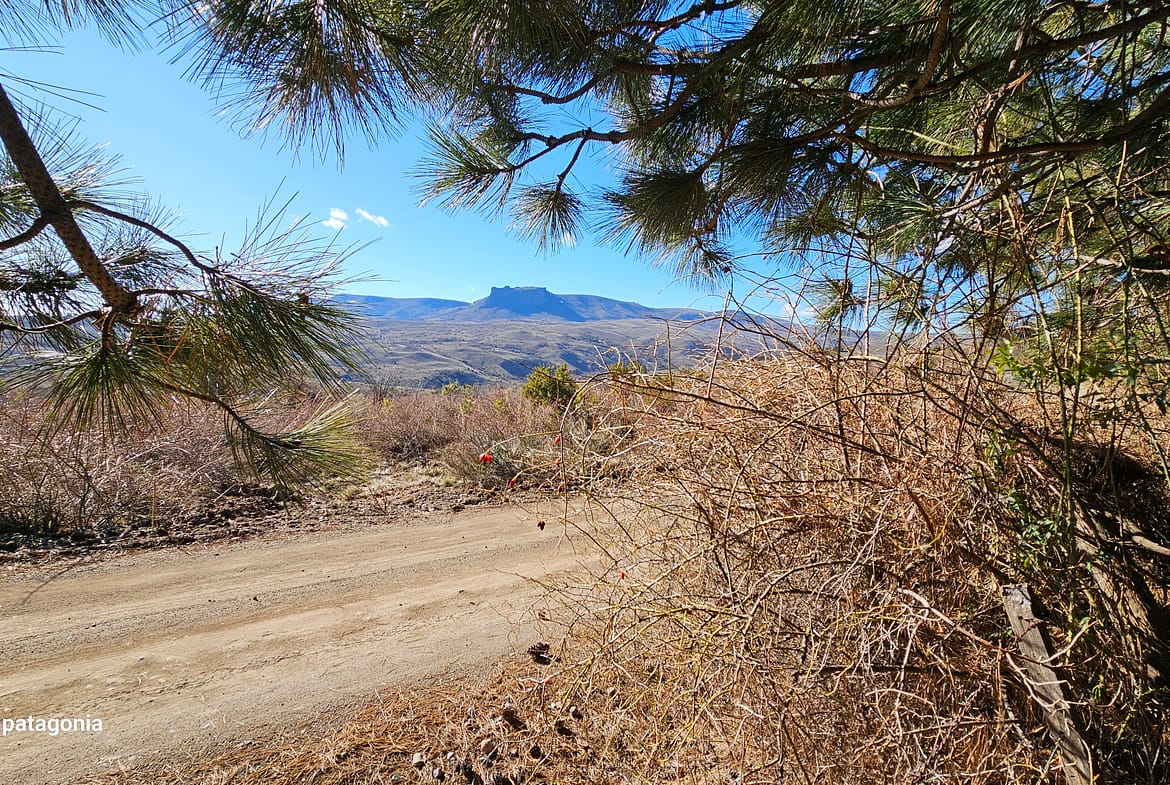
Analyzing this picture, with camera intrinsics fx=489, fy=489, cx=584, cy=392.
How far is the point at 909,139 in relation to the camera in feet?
8.51

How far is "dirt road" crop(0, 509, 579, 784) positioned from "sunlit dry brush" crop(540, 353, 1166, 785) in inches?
34.9

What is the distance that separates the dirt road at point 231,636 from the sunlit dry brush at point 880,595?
89 centimetres

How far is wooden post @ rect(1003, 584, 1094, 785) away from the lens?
1056mm

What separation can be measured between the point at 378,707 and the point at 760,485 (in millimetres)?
2337

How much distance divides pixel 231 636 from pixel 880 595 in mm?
3716

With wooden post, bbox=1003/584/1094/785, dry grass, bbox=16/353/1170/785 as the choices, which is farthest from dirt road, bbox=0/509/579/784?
wooden post, bbox=1003/584/1094/785

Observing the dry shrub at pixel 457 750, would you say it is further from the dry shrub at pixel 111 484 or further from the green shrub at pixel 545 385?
the green shrub at pixel 545 385

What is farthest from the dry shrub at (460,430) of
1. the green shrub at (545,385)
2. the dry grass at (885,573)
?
the dry grass at (885,573)

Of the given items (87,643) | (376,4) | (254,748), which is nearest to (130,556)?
(87,643)

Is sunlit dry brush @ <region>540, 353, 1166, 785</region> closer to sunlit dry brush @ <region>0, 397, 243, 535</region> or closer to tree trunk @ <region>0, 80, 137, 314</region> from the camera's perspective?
tree trunk @ <region>0, 80, 137, 314</region>

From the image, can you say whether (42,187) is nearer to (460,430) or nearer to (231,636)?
(231,636)

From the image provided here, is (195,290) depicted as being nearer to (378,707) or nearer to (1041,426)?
(378,707)

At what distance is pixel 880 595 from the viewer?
1260 mm

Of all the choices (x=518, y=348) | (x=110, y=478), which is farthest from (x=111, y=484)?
(x=518, y=348)
